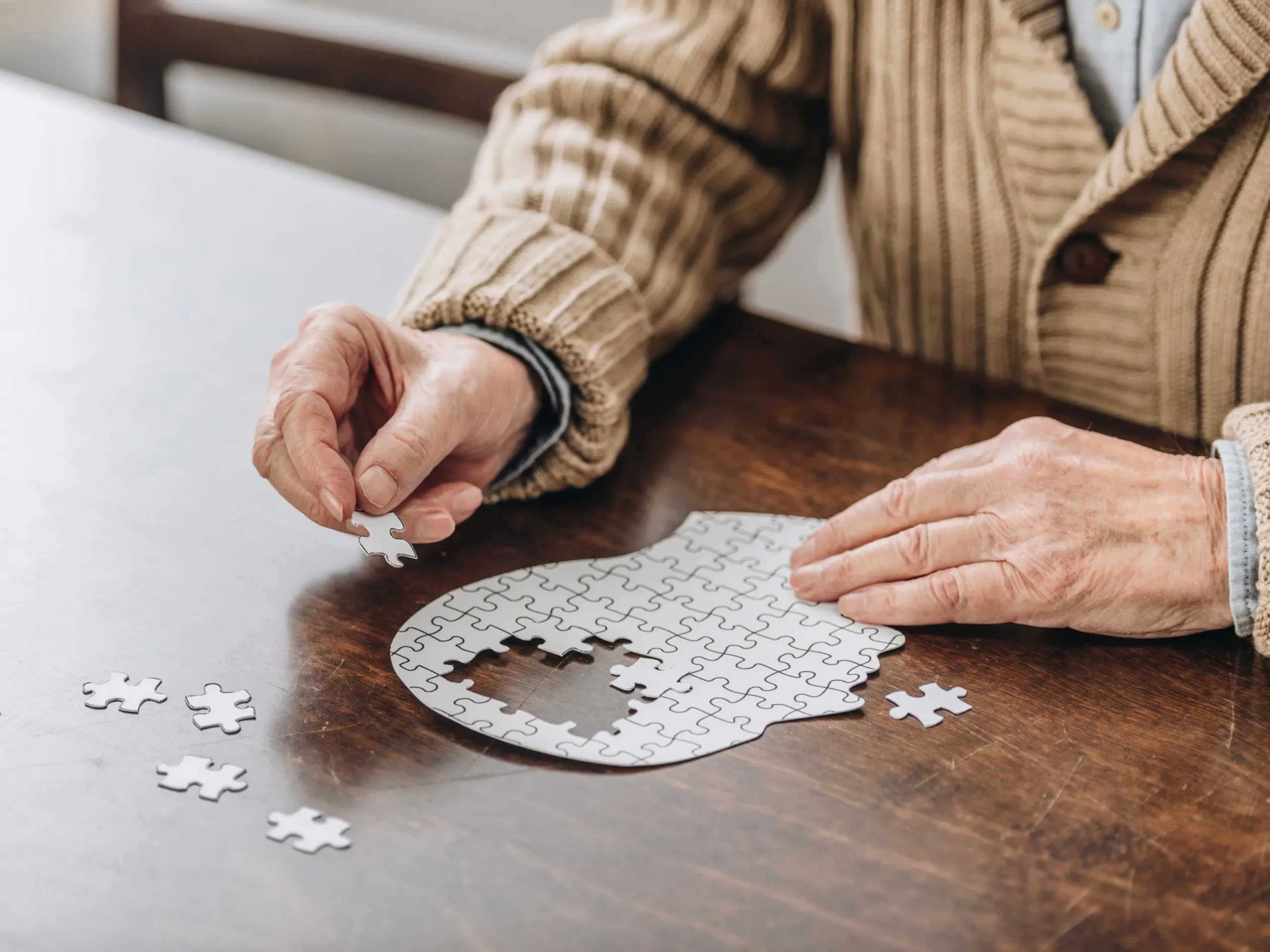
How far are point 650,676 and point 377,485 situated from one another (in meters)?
0.27

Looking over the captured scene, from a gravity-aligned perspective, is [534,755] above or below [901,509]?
below

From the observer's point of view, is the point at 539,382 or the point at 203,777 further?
the point at 539,382

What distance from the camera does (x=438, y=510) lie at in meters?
1.11

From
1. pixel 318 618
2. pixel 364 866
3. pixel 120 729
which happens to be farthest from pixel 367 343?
pixel 364 866

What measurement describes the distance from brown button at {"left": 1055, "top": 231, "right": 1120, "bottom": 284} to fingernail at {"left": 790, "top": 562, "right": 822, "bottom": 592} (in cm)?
53

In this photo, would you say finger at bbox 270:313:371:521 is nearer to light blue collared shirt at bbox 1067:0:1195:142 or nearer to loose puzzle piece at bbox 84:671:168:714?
loose puzzle piece at bbox 84:671:168:714

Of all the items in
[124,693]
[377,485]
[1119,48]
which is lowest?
[124,693]

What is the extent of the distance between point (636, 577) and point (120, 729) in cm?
43

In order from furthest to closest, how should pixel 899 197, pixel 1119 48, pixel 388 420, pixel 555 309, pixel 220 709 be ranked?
pixel 899 197
pixel 1119 48
pixel 555 309
pixel 388 420
pixel 220 709

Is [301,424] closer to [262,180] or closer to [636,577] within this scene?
[636,577]

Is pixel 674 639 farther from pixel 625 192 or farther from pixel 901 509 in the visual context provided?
pixel 625 192

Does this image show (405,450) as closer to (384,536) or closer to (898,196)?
(384,536)

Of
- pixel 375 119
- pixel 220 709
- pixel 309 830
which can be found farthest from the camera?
pixel 375 119

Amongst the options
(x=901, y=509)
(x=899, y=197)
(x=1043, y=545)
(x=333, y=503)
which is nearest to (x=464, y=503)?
(x=333, y=503)
